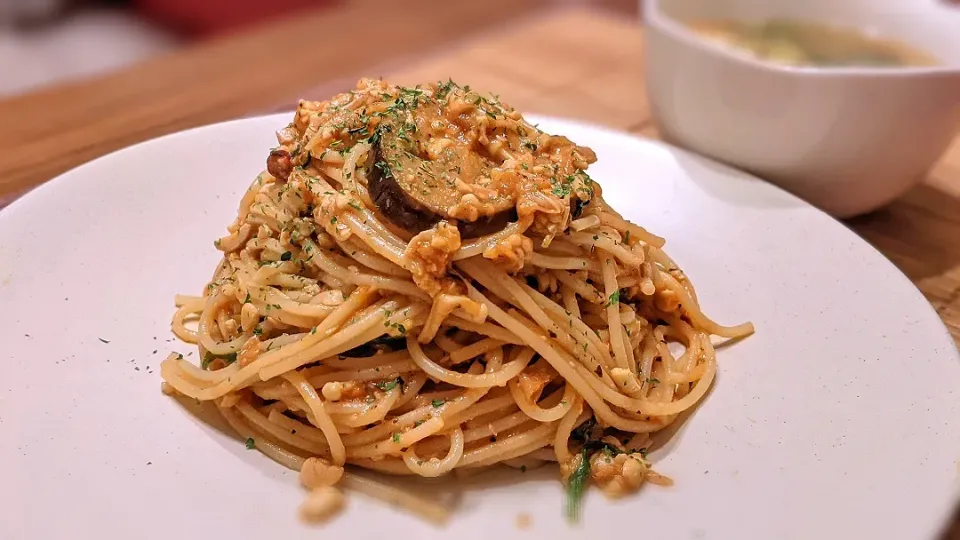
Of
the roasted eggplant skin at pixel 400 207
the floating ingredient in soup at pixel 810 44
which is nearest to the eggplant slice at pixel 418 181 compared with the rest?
the roasted eggplant skin at pixel 400 207

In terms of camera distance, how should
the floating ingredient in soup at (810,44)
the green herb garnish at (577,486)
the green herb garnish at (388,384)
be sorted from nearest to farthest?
1. the green herb garnish at (577,486)
2. the green herb garnish at (388,384)
3. the floating ingredient in soup at (810,44)

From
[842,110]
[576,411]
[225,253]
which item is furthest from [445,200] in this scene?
[842,110]

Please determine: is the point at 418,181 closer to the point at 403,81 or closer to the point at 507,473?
the point at 507,473

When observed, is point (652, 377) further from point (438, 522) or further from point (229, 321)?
point (229, 321)

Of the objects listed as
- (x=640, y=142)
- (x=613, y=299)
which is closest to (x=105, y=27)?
(x=640, y=142)

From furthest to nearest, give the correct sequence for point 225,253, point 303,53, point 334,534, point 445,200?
1. point 303,53
2. point 225,253
3. point 445,200
4. point 334,534

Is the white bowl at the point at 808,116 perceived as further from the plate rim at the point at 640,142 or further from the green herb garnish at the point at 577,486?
the green herb garnish at the point at 577,486

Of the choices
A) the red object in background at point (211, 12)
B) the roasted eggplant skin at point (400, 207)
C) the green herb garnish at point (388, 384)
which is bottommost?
the red object in background at point (211, 12)

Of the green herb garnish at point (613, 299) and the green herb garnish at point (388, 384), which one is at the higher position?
the green herb garnish at point (613, 299)
